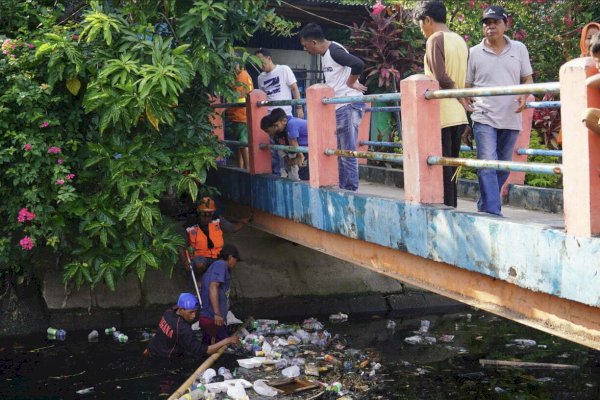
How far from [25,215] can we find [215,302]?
1.97 m

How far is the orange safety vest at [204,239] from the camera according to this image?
9273 mm

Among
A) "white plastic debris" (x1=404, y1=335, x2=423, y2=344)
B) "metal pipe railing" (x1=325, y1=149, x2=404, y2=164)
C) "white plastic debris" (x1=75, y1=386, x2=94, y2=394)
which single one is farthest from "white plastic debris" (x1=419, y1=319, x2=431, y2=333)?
"white plastic debris" (x1=75, y1=386, x2=94, y2=394)

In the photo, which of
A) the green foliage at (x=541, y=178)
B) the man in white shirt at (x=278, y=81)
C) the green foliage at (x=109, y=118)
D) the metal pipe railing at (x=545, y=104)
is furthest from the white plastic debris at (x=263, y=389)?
the green foliage at (x=541, y=178)

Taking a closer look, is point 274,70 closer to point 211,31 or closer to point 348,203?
point 211,31

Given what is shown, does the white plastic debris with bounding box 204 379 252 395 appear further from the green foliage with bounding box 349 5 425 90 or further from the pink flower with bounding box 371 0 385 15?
the pink flower with bounding box 371 0 385 15

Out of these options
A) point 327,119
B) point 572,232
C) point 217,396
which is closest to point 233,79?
point 327,119

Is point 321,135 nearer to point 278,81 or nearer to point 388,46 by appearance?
point 278,81

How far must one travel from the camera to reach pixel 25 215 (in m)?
7.86

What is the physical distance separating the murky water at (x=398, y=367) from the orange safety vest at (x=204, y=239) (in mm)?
1096

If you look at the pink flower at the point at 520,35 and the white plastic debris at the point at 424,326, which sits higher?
the pink flower at the point at 520,35

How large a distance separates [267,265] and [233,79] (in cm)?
326

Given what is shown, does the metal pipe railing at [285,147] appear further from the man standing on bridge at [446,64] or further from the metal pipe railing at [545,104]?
the metal pipe railing at [545,104]

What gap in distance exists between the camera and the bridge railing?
4.31 m

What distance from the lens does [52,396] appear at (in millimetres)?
7348
